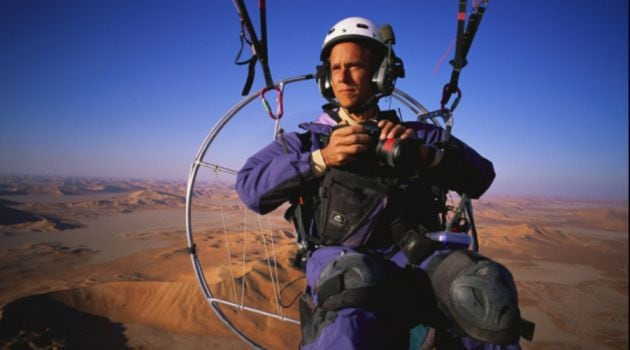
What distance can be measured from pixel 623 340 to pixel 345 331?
1042 centimetres

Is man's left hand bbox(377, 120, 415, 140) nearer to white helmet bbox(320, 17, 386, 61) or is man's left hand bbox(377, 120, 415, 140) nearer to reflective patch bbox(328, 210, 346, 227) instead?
reflective patch bbox(328, 210, 346, 227)

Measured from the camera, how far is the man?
1.38 m

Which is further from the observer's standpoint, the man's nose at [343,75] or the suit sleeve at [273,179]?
the man's nose at [343,75]

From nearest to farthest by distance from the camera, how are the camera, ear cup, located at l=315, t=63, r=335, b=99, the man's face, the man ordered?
the man → the camera → the man's face → ear cup, located at l=315, t=63, r=335, b=99

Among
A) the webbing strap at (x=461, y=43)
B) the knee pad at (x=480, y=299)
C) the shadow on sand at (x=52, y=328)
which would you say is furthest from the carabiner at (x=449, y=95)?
the shadow on sand at (x=52, y=328)

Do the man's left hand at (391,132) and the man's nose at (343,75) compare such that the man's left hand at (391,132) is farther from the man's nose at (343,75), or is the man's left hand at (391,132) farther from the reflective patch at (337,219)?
the man's nose at (343,75)

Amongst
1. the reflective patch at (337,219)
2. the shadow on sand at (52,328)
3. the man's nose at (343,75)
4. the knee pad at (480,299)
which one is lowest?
the shadow on sand at (52,328)

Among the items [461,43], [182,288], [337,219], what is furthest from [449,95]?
[182,288]

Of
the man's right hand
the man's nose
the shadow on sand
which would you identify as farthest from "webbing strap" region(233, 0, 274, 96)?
the shadow on sand

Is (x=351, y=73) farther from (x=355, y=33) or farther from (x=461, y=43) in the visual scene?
(x=461, y=43)

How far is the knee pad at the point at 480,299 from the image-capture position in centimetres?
127

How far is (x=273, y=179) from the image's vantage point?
202 cm

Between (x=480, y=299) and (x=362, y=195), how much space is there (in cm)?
93

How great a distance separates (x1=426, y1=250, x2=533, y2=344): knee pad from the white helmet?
1991mm
